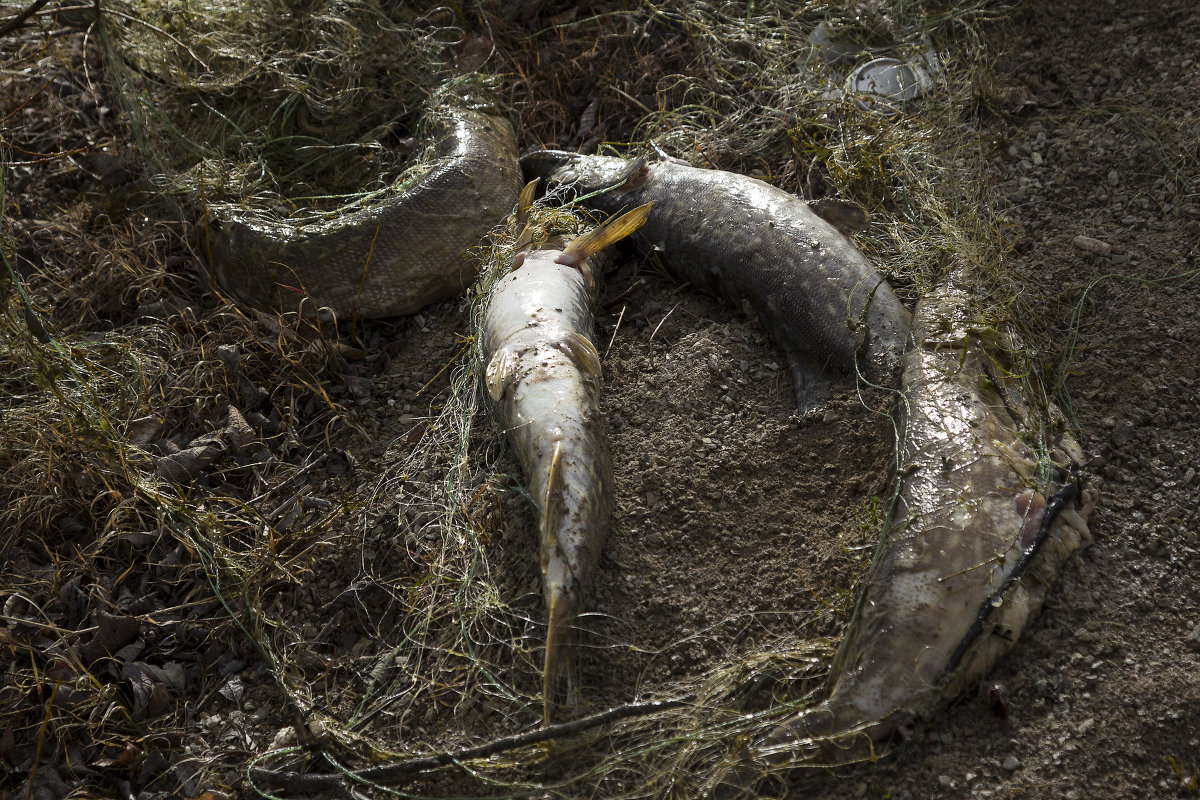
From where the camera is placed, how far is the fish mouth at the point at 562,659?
2965 mm

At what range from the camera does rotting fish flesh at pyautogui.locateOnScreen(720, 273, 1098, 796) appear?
278cm

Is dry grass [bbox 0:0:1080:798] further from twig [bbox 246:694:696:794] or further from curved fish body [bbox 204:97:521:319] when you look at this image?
curved fish body [bbox 204:97:521:319]

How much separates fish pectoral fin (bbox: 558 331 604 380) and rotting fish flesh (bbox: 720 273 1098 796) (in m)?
1.26

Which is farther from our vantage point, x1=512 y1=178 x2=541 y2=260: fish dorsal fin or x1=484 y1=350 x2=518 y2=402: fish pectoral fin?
x1=512 y1=178 x2=541 y2=260: fish dorsal fin

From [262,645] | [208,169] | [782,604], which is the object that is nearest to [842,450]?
[782,604]

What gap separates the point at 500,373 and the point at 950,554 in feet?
5.89

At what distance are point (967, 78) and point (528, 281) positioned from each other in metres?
2.77

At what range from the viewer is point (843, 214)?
14.1 feet

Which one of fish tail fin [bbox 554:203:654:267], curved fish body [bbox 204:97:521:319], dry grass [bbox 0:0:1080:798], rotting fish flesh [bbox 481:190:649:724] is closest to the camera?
rotting fish flesh [bbox 481:190:649:724]

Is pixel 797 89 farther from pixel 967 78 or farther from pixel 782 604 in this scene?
pixel 782 604

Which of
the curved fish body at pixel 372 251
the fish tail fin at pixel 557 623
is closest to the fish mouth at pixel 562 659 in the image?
the fish tail fin at pixel 557 623

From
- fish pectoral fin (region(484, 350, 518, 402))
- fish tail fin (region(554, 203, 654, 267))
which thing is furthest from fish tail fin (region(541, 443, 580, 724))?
fish tail fin (region(554, 203, 654, 267))

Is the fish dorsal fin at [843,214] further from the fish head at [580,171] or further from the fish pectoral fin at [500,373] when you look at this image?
the fish pectoral fin at [500,373]

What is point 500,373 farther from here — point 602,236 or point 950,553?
point 950,553
